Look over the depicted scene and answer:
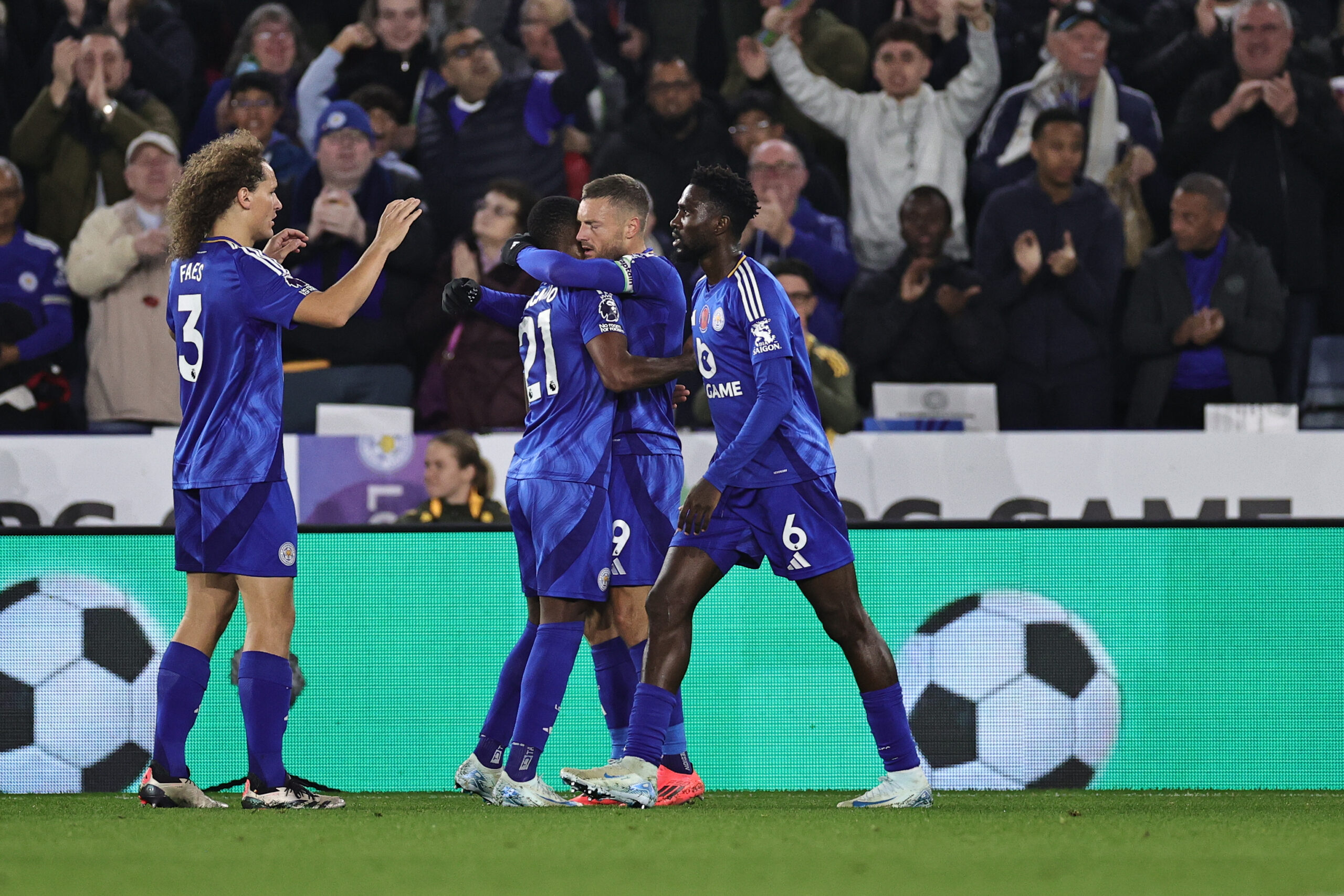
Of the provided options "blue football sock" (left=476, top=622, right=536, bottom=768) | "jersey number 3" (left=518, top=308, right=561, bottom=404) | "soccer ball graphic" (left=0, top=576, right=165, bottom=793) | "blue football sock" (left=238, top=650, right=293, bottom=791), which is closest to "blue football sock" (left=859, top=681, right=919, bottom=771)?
"blue football sock" (left=476, top=622, right=536, bottom=768)

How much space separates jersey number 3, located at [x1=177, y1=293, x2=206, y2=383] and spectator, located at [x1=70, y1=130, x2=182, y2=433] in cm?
456

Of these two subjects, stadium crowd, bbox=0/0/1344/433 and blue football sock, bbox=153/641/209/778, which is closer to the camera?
blue football sock, bbox=153/641/209/778

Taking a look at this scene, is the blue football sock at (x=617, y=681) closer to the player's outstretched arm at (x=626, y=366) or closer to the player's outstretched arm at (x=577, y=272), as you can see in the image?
the player's outstretched arm at (x=626, y=366)

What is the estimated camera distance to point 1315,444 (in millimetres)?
8102

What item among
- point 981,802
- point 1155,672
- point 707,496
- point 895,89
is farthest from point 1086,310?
point 707,496

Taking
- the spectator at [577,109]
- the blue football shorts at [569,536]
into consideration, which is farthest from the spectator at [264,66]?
the blue football shorts at [569,536]

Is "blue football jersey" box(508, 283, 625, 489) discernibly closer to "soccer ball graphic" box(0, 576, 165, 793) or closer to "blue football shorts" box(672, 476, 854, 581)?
"blue football shorts" box(672, 476, 854, 581)

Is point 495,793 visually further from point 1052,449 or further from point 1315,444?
point 1315,444

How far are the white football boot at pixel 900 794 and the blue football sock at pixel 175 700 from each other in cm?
205

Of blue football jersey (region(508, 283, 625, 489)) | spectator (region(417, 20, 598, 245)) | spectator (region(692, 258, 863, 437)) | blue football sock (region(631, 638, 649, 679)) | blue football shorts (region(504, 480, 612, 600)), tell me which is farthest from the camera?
spectator (region(417, 20, 598, 245))

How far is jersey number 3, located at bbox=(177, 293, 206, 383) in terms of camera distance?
4.73 m

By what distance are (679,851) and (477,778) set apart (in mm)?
1768

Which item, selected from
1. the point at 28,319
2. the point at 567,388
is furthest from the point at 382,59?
the point at 567,388

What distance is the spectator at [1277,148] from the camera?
9.60 m
